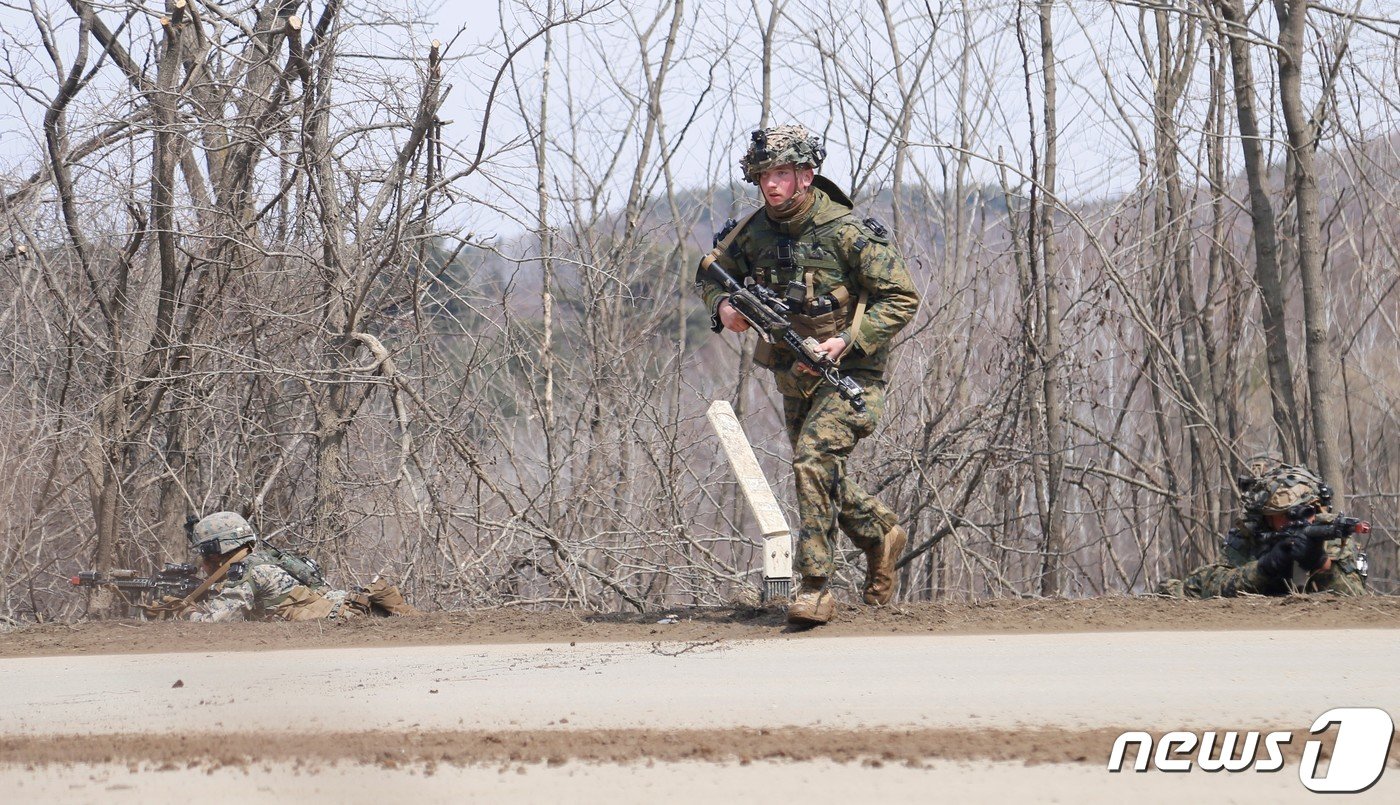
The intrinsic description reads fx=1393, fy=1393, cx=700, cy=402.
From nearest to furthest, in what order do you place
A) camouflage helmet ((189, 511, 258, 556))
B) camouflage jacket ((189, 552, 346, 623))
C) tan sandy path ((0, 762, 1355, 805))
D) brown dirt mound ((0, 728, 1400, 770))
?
tan sandy path ((0, 762, 1355, 805))
brown dirt mound ((0, 728, 1400, 770))
camouflage jacket ((189, 552, 346, 623))
camouflage helmet ((189, 511, 258, 556))

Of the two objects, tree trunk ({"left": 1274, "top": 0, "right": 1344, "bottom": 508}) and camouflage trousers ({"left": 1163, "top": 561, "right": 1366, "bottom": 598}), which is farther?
tree trunk ({"left": 1274, "top": 0, "right": 1344, "bottom": 508})

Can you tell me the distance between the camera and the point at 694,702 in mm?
4371

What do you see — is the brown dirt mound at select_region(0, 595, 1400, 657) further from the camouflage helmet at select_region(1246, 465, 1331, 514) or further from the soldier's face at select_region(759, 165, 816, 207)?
the soldier's face at select_region(759, 165, 816, 207)

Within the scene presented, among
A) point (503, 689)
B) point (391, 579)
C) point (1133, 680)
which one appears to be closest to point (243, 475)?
point (391, 579)

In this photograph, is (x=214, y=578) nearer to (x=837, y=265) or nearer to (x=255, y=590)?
(x=255, y=590)

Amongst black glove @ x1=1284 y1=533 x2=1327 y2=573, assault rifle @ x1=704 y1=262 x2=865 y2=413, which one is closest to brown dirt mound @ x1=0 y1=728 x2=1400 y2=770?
assault rifle @ x1=704 y1=262 x2=865 y2=413

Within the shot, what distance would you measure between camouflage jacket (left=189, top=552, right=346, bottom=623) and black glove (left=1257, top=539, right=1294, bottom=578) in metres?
5.10

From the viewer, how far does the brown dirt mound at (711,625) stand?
18.4 ft

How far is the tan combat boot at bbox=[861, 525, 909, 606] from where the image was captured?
20.8 ft

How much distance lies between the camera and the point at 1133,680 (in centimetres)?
445

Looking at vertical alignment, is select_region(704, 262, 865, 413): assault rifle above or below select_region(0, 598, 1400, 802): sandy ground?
above

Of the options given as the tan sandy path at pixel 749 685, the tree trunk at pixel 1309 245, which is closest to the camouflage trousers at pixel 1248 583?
the tan sandy path at pixel 749 685

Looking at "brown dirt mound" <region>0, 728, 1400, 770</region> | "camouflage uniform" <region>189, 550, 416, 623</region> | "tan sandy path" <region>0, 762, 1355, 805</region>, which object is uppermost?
"tan sandy path" <region>0, 762, 1355, 805</region>

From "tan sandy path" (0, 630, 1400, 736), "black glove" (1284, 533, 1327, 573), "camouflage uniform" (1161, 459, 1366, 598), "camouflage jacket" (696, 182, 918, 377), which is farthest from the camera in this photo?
"camouflage uniform" (1161, 459, 1366, 598)
